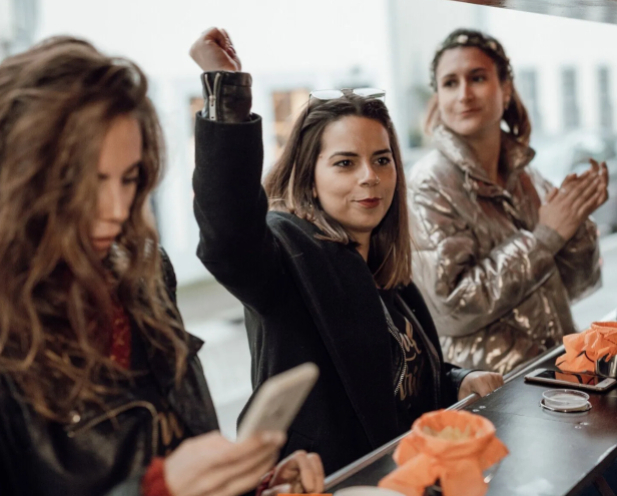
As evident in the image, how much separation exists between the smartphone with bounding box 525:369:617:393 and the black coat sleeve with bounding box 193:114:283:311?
2.28ft

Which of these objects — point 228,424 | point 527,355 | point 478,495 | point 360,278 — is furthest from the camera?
point 228,424

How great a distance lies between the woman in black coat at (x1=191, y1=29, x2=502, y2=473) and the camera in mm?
1353

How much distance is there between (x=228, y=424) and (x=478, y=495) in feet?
10.7

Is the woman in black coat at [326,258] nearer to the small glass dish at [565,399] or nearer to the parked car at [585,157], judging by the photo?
the small glass dish at [565,399]

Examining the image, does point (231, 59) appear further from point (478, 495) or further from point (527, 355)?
point (527, 355)

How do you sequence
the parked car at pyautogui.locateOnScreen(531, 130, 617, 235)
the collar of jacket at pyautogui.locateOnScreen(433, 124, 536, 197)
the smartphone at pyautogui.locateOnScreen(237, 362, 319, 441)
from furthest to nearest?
the parked car at pyautogui.locateOnScreen(531, 130, 617, 235) < the collar of jacket at pyautogui.locateOnScreen(433, 124, 536, 197) < the smartphone at pyautogui.locateOnScreen(237, 362, 319, 441)

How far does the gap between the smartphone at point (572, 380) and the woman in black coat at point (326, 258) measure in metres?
0.09

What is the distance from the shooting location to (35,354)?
3.17 feet

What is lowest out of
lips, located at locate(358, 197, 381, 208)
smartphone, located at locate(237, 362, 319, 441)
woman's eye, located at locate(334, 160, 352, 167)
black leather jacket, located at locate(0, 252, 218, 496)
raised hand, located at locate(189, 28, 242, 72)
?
black leather jacket, located at locate(0, 252, 218, 496)

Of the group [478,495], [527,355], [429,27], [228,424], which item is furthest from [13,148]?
[429,27]

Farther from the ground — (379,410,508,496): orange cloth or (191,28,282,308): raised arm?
(191,28,282,308): raised arm

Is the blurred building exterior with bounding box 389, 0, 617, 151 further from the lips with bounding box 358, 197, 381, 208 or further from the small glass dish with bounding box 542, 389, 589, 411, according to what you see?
the small glass dish with bounding box 542, 389, 589, 411

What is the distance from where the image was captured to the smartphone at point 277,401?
86cm

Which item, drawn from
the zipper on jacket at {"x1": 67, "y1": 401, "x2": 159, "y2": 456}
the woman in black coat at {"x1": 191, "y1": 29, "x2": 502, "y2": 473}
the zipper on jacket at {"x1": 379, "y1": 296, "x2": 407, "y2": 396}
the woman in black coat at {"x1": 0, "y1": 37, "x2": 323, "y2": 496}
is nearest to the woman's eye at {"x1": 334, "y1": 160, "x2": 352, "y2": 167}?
the woman in black coat at {"x1": 191, "y1": 29, "x2": 502, "y2": 473}
